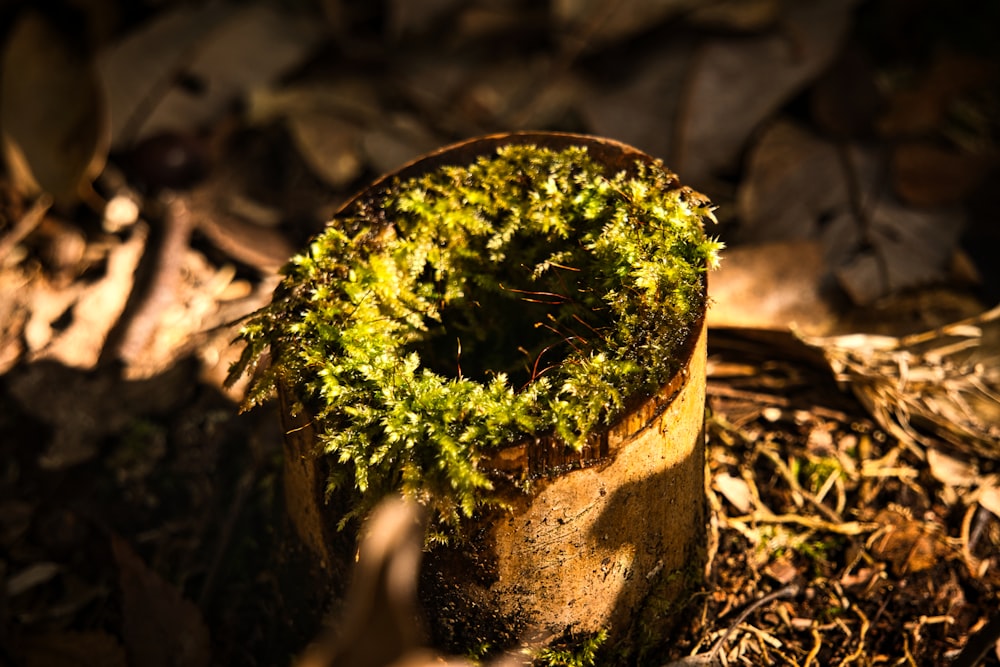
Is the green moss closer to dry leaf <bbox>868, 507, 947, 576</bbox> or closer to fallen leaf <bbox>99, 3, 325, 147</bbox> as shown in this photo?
dry leaf <bbox>868, 507, 947, 576</bbox>

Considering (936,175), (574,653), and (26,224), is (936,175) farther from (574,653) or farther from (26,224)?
(26,224)

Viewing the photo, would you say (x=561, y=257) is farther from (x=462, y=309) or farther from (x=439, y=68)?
(x=439, y=68)

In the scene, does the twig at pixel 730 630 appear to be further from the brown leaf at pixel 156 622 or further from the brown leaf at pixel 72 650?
the brown leaf at pixel 72 650

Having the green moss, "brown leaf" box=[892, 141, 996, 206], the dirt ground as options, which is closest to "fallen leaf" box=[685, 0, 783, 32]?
the dirt ground

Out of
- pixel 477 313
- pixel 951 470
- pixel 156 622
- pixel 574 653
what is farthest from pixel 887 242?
pixel 156 622

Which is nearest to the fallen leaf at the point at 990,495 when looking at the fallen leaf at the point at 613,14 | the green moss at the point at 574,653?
the green moss at the point at 574,653
